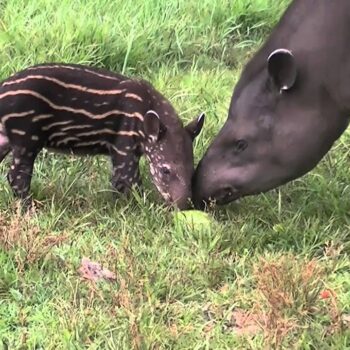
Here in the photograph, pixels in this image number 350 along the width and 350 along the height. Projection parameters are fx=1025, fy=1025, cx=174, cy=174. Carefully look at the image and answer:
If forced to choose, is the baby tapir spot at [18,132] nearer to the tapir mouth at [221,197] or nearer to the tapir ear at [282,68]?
the tapir mouth at [221,197]

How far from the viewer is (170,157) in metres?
4.93

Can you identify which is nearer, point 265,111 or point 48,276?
point 48,276

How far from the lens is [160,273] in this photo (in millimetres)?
4363

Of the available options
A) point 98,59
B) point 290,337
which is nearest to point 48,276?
point 290,337

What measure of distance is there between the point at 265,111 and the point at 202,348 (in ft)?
4.08

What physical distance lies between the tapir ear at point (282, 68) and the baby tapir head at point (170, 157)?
0.64 m

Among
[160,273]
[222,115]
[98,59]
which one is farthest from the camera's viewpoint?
[98,59]

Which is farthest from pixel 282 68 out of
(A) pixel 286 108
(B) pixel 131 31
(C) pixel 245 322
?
(B) pixel 131 31

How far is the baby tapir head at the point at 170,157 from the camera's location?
16.0 feet

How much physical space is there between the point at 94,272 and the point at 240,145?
0.93 m

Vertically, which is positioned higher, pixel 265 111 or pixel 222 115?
pixel 265 111

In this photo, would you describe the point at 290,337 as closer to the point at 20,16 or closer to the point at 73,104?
the point at 73,104

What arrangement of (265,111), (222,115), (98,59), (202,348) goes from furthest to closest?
(98,59) → (222,115) → (265,111) → (202,348)

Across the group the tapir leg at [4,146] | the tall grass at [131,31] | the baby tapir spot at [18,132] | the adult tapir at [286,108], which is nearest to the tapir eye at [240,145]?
the adult tapir at [286,108]
